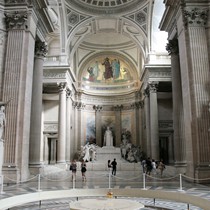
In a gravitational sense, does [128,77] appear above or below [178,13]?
above

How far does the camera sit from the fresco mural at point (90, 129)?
1252 inches

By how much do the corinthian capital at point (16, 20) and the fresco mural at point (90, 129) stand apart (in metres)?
20.8

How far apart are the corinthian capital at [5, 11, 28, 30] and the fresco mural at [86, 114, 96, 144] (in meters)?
20.8

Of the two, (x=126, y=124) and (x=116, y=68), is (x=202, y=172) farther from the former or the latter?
(x=116, y=68)

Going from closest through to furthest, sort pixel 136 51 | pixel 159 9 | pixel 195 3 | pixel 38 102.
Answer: pixel 195 3
pixel 38 102
pixel 159 9
pixel 136 51

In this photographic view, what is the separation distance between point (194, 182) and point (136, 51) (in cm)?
2278

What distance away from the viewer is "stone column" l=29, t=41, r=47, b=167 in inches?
551

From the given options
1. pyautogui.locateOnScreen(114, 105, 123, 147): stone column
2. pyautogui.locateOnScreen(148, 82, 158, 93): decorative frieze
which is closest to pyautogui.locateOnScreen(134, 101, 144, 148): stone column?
pyautogui.locateOnScreen(114, 105, 123, 147): stone column

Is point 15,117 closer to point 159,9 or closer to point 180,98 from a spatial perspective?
point 180,98

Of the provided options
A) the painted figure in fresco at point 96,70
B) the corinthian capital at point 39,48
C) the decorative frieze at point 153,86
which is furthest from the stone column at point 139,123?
the corinthian capital at point 39,48

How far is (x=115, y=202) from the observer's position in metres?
5.21

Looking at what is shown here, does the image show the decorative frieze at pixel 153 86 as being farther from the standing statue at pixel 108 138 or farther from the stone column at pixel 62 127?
the standing statue at pixel 108 138

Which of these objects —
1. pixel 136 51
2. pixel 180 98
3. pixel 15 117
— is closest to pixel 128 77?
pixel 136 51

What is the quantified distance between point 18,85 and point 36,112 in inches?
122
